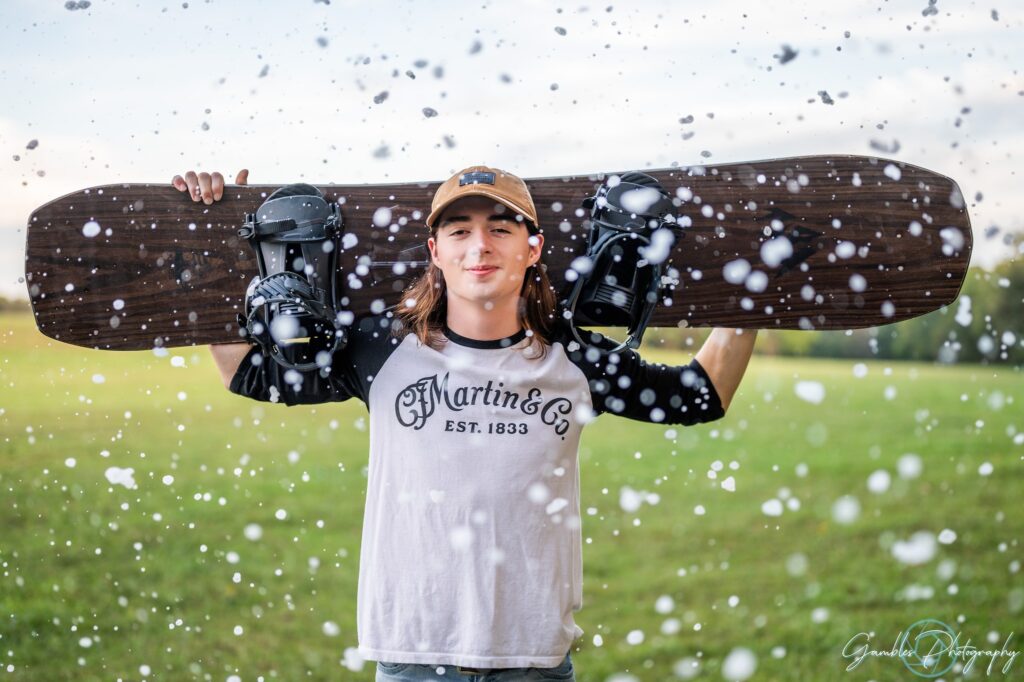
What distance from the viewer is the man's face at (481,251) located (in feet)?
4.61

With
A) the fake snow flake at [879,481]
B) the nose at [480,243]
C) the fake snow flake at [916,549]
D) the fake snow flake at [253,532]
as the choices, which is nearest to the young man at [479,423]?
the nose at [480,243]

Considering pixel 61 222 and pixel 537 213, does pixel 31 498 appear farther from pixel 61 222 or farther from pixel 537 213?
pixel 537 213

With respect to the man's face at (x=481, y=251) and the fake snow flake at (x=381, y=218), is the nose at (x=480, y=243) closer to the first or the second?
the man's face at (x=481, y=251)

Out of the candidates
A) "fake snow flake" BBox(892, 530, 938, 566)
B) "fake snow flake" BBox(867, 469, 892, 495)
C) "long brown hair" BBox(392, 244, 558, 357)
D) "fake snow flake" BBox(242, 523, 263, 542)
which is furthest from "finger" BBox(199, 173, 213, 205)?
"fake snow flake" BBox(867, 469, 892, 495)

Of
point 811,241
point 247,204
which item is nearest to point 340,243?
point 247,204

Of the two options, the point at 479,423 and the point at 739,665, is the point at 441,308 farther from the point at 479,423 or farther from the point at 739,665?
the point at 739,665

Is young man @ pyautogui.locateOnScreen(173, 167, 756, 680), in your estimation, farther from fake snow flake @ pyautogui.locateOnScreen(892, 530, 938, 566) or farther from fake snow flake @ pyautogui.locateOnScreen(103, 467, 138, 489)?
fake snow flake @ pyautogui.locateOnScreen(892, 530, 938, 566)

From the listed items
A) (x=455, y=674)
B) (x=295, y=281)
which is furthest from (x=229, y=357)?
(x=455, y=674)

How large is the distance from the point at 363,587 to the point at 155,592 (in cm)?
204

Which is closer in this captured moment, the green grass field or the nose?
the nose

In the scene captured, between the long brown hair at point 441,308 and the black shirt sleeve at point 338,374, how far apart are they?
0.03 metres

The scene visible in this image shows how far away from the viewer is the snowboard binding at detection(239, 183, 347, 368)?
142 cm

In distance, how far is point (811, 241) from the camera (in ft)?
5.29

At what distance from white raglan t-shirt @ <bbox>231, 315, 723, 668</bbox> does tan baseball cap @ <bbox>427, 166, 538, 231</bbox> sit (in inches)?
7.5
